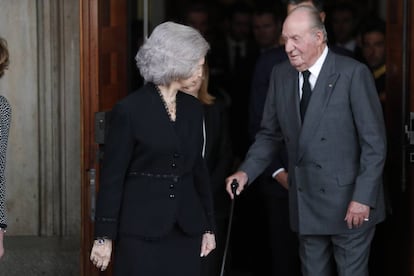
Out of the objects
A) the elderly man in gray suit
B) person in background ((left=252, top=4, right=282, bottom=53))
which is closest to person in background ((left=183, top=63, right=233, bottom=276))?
the elderly man in gray suit

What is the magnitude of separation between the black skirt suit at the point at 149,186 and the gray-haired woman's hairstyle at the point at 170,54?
106 millimetres

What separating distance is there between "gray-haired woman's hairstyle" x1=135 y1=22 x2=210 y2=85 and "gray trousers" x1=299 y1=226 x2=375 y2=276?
4.03 ft

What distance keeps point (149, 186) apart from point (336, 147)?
1036 millimetres

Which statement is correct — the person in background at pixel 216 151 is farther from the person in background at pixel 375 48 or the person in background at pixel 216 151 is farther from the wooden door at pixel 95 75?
the person in background at pixel 375 48

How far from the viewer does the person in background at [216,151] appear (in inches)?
219

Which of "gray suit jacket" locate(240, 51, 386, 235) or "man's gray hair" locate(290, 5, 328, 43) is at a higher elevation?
"man's gray hair" locate(290, 5, 328, 43)

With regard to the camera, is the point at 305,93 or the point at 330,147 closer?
the point at 330,147

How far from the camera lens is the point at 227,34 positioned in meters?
8.84

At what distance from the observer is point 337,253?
493cm

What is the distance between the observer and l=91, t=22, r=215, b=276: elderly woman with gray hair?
163 inches

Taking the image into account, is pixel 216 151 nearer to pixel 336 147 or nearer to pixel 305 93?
pixel 305 93

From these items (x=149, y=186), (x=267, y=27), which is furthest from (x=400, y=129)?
→ (x=149, y=186)

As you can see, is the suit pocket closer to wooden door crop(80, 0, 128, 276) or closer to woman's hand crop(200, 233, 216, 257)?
woman's hand crop(200, 233, 216, 257)

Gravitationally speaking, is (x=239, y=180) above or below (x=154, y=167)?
below
